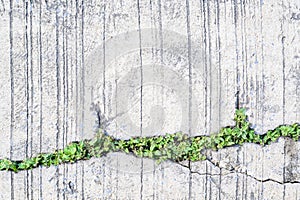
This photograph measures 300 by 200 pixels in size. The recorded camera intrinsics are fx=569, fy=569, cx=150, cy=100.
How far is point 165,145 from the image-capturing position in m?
2.36

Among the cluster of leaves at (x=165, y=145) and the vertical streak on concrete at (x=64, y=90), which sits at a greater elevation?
the vertical streak on concrete at (x=64, y=90)

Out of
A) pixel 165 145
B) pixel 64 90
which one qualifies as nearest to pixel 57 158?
pixel 64 90

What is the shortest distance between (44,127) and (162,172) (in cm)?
52

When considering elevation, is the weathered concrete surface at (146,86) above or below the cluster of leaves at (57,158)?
above

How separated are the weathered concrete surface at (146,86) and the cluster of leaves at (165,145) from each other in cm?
3

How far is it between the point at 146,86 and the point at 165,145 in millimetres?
258

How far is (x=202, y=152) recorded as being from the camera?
7.82 feet

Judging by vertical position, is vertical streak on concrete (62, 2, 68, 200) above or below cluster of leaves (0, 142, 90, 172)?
above

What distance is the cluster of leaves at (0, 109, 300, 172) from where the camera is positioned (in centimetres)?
233

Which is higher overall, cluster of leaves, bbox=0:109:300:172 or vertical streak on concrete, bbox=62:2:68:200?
vertical streak on concrete, bbox=62:2:68:200

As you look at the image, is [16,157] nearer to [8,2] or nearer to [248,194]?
[8,2]

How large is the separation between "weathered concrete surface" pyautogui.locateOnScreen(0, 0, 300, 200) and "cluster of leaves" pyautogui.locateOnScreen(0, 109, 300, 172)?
0.03 m

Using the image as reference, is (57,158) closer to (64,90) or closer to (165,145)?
(64,90)

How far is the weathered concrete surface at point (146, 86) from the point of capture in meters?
2.31
